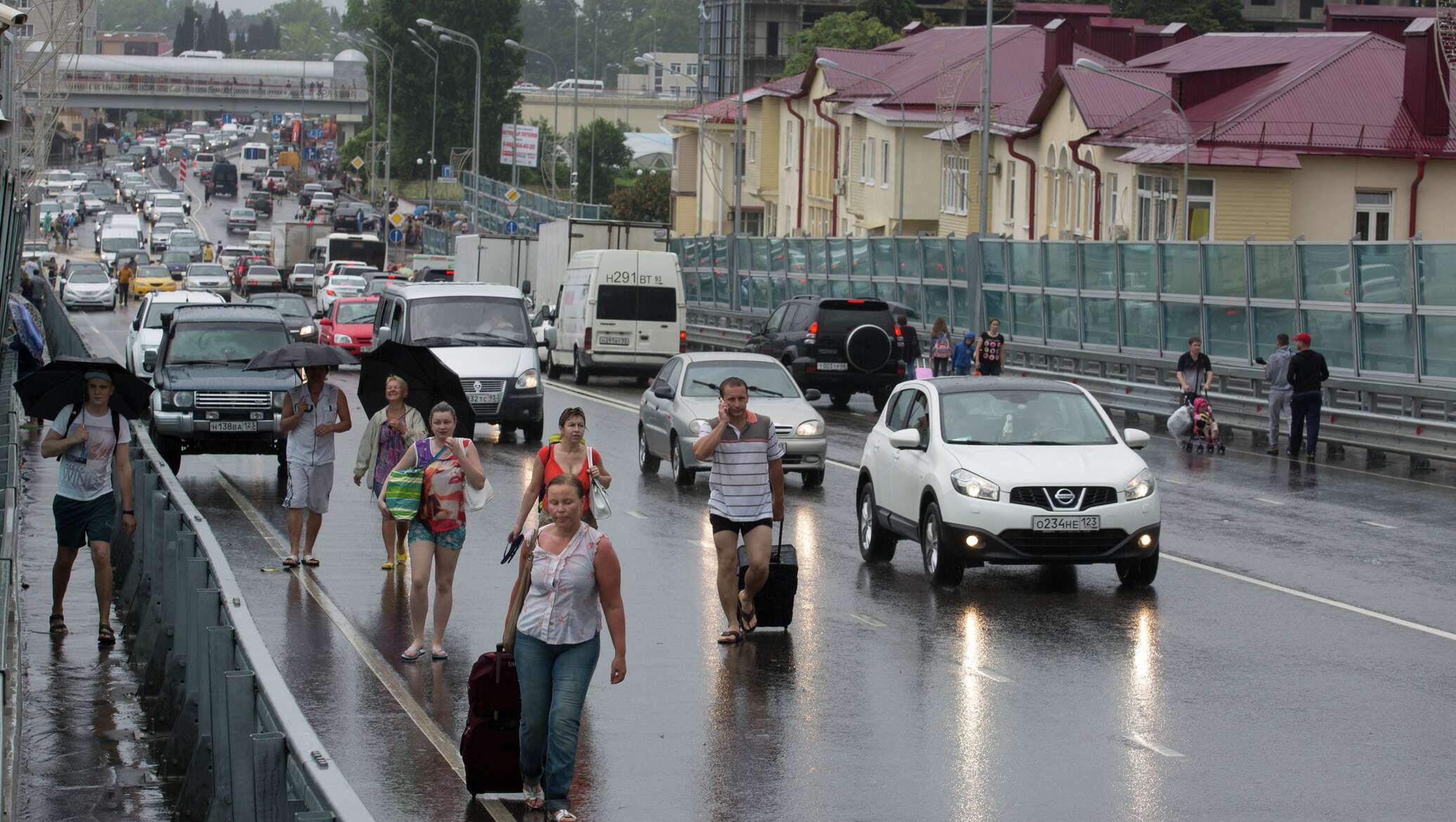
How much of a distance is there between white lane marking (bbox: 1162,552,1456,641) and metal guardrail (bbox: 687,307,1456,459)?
9891 mm

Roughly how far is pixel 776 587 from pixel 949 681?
5.55 feet

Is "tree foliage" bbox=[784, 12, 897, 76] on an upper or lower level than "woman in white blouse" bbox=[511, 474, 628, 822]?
upper

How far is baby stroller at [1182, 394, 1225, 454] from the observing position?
27.6 metres

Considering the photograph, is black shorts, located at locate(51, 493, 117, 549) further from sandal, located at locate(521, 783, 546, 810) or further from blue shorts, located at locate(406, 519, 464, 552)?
sandal, located at locate(521, 783, 546, 810)

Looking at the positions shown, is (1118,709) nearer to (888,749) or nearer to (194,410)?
(888,749)

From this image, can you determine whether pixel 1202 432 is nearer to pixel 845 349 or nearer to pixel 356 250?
pixel 845 349

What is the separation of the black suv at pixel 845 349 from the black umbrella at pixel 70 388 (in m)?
20.3

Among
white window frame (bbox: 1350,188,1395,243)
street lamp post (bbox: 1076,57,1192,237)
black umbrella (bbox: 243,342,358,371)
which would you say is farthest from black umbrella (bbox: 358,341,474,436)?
white window frame (bbox: 1350,188,1395,243)

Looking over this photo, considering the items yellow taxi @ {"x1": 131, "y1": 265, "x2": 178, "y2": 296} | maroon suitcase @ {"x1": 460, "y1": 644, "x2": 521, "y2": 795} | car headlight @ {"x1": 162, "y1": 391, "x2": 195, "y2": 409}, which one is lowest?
maroon suitcase @ {"x1": 460, "y1": 644, "x2": 521, "y2": 795}

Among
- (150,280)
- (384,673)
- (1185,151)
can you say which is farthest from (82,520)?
(150,280)

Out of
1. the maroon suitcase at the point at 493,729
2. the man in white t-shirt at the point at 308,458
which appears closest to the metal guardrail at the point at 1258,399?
the man in white t-shirt at the point at 308,458

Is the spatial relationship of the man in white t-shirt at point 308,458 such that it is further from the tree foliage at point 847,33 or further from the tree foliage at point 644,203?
the tree foliage at point 644,203

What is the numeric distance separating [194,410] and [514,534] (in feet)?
37.1

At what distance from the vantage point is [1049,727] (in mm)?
10391
